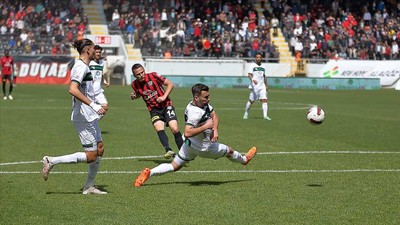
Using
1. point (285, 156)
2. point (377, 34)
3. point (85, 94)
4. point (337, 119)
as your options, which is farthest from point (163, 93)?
point (377, 34)

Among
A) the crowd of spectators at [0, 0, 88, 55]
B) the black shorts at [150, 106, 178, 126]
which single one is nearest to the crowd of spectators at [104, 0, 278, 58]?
the crowd of spectators at [0, 0, 88, 55]

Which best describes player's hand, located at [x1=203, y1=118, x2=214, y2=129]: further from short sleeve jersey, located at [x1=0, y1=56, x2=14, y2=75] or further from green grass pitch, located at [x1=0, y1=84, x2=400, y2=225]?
short sleeve jersey, located at [x1=0, y1=56, x2=14, y2=75]

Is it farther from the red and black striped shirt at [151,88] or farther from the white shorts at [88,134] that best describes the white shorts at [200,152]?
the red and black striped shirt at [151,88]

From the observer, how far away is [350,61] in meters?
53.9

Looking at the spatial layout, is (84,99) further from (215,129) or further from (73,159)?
(215,129)

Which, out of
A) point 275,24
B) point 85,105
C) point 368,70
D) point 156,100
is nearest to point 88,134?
point 85,105

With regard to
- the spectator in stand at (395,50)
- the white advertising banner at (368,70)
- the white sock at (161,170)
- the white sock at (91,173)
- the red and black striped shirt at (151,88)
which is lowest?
the white advertising banner at (368,70)

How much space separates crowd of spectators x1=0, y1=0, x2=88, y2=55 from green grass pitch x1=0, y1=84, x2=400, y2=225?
27135 millimetres

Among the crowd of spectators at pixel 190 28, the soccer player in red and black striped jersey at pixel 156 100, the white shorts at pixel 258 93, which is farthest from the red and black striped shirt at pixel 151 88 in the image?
the crowd of spectators at pixel 190 28

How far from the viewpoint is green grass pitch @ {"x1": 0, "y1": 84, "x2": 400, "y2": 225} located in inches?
420

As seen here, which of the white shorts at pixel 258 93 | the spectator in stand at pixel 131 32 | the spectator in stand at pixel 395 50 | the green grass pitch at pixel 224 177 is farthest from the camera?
the spectator in stand at pixel 395 50

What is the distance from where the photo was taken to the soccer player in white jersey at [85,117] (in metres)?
12.2

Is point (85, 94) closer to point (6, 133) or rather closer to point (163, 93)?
point (163, 93)

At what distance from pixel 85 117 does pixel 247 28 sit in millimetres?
47287
